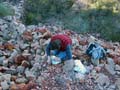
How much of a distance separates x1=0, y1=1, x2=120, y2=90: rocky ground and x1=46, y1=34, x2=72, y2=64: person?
0.15 metres

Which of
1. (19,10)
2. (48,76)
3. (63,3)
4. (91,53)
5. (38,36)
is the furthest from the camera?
(63,3)

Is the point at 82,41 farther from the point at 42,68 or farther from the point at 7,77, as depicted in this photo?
the point at 7,77

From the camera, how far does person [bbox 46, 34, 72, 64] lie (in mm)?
8039

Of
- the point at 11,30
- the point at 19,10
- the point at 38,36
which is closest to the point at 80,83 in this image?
the point at 38,36

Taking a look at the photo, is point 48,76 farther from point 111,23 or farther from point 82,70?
point 111,23

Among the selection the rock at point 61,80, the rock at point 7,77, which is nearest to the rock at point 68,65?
the rock at point 61,80

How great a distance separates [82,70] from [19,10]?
4699mm

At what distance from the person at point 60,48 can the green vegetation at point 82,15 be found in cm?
392

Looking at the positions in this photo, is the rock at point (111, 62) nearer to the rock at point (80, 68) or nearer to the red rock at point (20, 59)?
the rock at point (80, 68)

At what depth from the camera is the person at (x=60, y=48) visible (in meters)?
8.04

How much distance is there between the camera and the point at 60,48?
26.7 ft

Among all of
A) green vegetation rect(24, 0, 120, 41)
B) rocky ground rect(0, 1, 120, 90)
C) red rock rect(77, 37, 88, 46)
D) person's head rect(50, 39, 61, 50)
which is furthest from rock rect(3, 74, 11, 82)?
green vegetation rect(24, 0, 120, 41)

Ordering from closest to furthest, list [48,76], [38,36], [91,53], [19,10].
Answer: [48,76] → [91,53] → [38,36] → [19,10]

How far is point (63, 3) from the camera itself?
13.2 meters
